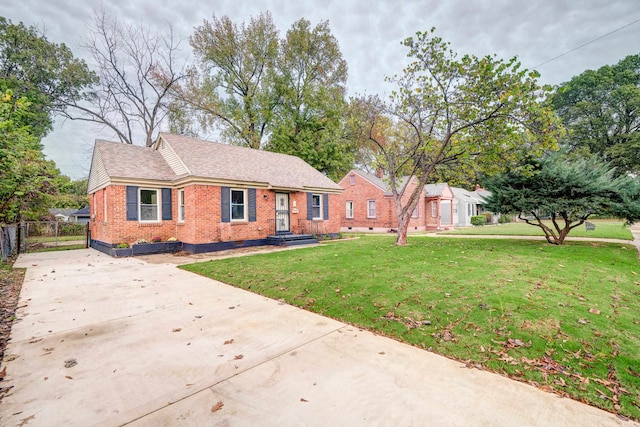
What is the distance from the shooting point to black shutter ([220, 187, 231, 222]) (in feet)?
41.8

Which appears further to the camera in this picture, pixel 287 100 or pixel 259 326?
pixel 287 100

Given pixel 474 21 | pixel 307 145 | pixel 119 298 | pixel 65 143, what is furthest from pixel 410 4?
pixel 65 143

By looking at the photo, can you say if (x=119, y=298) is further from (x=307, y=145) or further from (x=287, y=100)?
(x=287, y=100)

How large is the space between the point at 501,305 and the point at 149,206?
13590 mm

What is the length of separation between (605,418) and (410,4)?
14927 mm

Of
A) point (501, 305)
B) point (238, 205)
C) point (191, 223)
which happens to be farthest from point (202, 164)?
point (501, 305)

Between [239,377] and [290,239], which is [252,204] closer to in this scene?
[290,239]

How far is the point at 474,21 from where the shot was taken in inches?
503

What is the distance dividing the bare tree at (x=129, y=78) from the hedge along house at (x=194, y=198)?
10598 millimetres

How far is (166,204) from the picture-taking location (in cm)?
1328

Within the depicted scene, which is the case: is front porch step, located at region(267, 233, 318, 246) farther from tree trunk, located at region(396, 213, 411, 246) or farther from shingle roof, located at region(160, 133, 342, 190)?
tree trunk, located at region(396, 213, 411, 246)

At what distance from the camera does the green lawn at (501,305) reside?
10.1 feet

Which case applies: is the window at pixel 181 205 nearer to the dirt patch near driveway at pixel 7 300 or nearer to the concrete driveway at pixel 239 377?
Result: the dirt patch near driveway at pixel 7 300

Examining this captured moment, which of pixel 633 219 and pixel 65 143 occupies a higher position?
pixel 65 143
